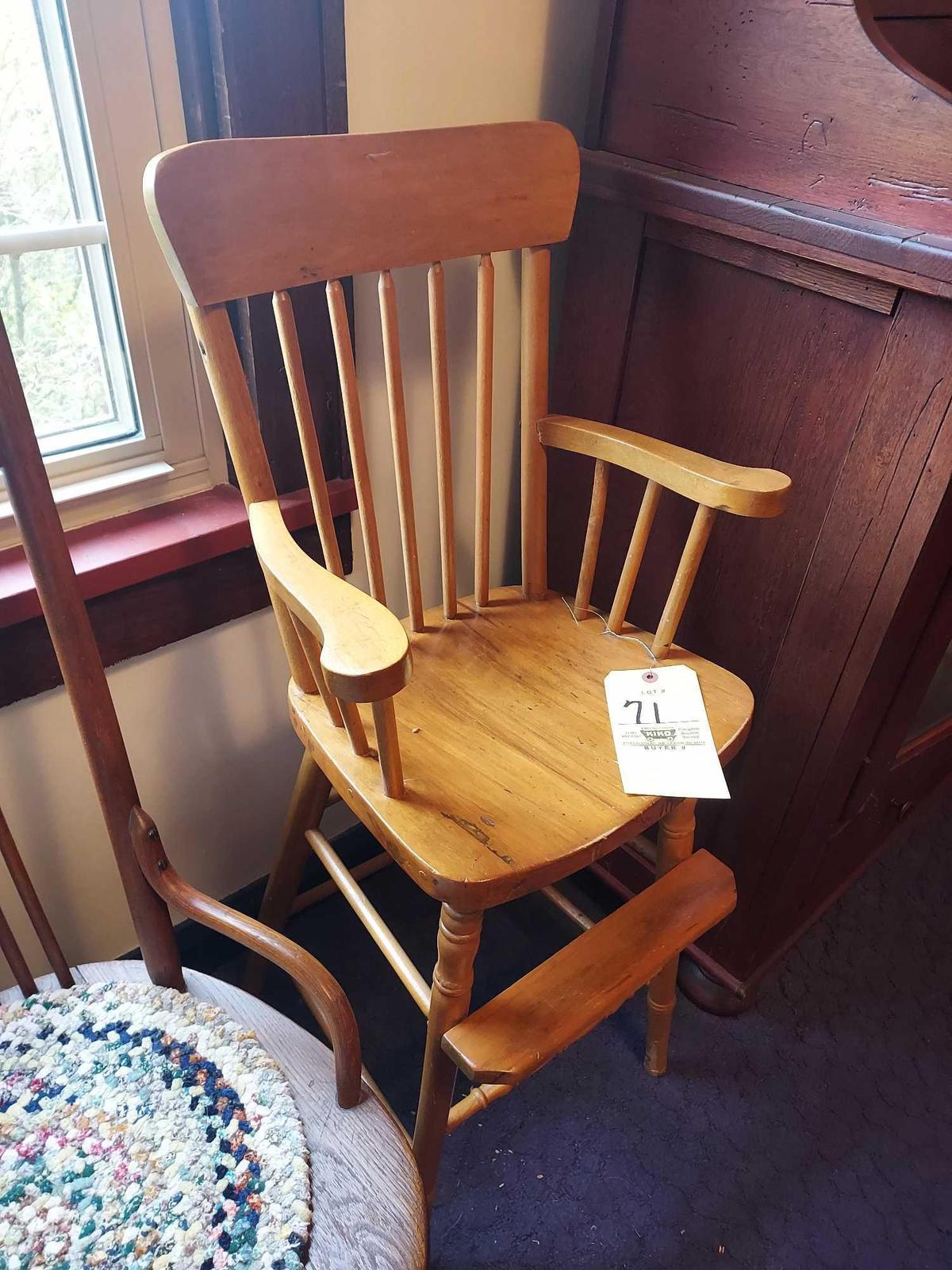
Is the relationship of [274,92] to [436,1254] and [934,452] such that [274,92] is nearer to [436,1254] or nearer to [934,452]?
[934,452]

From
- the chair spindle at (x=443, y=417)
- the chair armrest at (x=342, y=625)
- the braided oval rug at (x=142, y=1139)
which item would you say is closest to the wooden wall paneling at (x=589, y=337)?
the chair spindle at (x=443, y=417)

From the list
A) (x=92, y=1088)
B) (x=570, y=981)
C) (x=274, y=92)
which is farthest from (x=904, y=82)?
(x=92, y=1088)

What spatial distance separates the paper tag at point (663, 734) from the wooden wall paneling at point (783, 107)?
1.62 ft

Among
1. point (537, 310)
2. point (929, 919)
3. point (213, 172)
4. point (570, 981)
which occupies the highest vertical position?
point (213, 172)

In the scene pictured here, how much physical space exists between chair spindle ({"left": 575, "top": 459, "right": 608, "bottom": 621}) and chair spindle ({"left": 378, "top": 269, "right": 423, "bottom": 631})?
196mm

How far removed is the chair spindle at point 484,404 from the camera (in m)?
0.96

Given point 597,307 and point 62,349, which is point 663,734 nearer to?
point 597,307

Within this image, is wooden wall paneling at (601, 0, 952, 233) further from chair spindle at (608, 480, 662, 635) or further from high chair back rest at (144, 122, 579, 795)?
chair spindle at (608, 480, 662, 635)

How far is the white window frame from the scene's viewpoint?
0.81 meters

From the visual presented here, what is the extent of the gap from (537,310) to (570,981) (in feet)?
2.36

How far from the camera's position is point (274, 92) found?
85 cm

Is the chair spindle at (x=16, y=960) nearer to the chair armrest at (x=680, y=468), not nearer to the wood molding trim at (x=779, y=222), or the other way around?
the chair armrest at (x=680, y=468)

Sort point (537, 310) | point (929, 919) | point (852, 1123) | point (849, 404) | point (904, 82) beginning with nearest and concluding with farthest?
point (904, 82) < point (849, 404) < point (537, 310) < point (852, 1123) < point (929, 919)

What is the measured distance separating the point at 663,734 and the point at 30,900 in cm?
59
